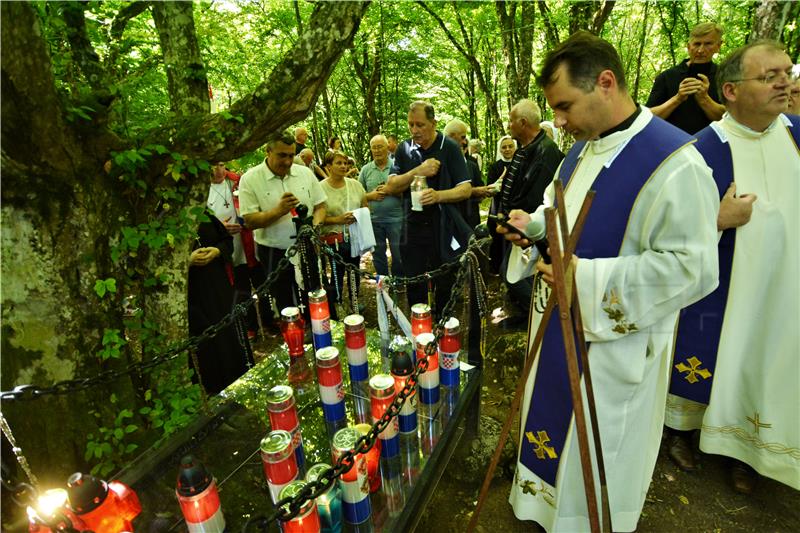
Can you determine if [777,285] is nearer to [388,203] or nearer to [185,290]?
[388,203]

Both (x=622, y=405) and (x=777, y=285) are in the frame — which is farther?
(x=777, y=285)

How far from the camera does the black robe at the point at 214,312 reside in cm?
374

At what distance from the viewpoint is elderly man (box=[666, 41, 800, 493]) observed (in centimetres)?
247

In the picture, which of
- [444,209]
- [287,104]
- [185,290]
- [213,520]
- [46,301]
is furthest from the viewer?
[444,209]

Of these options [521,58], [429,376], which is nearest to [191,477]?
[429,376]

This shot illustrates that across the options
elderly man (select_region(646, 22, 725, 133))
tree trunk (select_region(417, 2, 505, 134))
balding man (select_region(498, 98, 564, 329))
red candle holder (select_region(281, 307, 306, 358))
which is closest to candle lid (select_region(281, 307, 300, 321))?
red candle holder (select_region(281, 307, 306, 358))

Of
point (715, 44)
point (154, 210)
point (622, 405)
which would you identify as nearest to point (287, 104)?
point (154, 210)

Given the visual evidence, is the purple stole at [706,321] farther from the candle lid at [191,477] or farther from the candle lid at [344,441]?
the candle lid at [191,477]

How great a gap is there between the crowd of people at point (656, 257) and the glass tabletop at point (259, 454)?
0.57 meters

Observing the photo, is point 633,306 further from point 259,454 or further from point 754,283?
point 259,454

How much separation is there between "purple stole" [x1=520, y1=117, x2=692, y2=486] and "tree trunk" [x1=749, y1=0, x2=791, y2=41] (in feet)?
12.3

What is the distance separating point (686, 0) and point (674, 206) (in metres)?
16.7

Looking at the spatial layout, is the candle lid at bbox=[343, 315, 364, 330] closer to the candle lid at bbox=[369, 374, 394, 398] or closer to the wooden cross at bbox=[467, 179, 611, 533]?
the candle lid at bbox=[369, 374, 394, 398]

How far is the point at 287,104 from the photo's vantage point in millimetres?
2836
